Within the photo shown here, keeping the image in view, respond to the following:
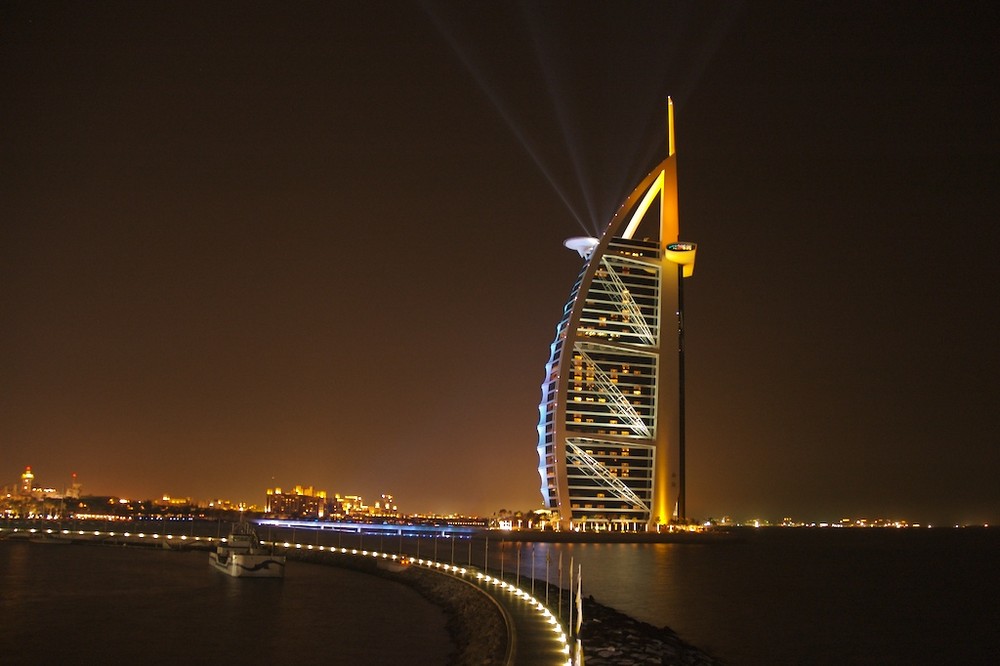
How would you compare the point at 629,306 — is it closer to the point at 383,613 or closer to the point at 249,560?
the point at 249,560

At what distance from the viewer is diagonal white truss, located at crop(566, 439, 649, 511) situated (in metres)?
112

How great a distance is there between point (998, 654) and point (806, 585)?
26.4 meters

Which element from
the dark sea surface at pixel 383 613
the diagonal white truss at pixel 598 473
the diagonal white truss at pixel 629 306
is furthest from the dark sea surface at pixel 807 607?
the diagonal white truss at pixel 629 306

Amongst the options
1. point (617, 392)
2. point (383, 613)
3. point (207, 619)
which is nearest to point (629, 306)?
point (617, 392)

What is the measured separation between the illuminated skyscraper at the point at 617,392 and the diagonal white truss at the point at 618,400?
0.39ft

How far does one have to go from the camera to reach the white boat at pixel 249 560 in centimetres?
5375

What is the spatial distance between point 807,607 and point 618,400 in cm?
6681

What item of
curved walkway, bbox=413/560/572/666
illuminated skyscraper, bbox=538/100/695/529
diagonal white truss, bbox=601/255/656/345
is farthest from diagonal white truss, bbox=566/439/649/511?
curved walkway, bbox=413/560/572/666

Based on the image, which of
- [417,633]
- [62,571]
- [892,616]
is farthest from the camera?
[62,571]

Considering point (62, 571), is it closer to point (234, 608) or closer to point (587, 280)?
point (234, 608)

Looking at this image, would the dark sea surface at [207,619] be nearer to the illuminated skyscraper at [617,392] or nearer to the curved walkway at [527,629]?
the curved walkway at [527,629]

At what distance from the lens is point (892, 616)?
1797 inches

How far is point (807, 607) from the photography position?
47812mm

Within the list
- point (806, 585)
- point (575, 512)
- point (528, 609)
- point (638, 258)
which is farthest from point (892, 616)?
point (638, 258)
